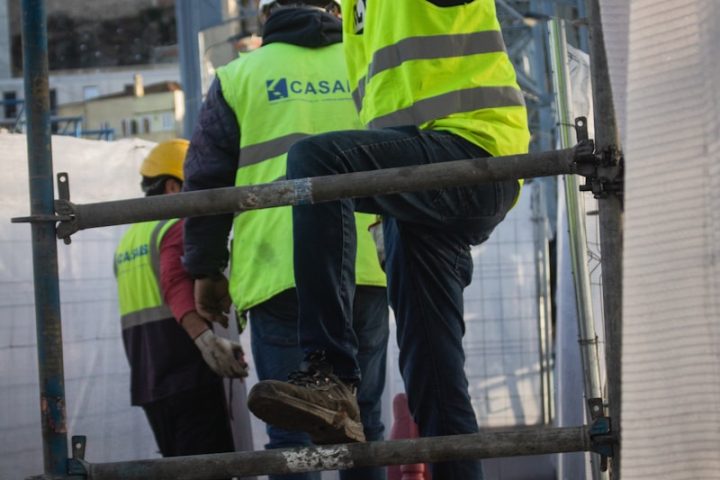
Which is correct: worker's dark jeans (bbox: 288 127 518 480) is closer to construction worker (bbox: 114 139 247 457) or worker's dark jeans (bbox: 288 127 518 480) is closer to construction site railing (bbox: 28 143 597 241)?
construction site railing (bbox: 28 143 597 241)

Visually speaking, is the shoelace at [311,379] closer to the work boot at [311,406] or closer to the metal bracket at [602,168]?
the work boot at [311,406]

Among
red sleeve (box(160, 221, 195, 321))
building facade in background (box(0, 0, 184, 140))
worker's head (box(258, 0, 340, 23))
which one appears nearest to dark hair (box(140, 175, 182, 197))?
red sleeve (box(160, 221, 195, 321))

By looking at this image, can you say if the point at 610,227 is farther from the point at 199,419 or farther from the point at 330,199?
the point at 199,419

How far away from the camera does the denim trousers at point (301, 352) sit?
13.3ft

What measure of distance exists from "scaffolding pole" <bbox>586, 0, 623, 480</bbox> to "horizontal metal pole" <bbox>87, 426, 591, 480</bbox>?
12cm

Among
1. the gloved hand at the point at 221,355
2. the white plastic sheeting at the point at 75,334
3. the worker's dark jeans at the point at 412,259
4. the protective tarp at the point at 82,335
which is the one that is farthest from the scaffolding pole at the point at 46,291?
the white plastic sheeting at the point at 75,334

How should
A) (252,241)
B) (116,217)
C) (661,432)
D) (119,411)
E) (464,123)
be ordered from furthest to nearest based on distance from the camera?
(119,411) → (252,241) → (464,123) → (116,217) → (661,432)

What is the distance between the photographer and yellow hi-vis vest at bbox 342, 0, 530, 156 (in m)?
3.40

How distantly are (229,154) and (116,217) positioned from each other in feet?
4.67

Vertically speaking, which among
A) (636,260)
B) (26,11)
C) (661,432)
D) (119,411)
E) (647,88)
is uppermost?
(26,11)

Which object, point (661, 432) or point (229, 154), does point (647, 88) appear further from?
point (229, 154)

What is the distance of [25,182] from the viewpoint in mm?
7980

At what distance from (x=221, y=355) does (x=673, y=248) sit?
372cm

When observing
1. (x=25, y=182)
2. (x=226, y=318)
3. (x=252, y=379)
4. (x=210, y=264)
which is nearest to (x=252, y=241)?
(x=210, y=264)
